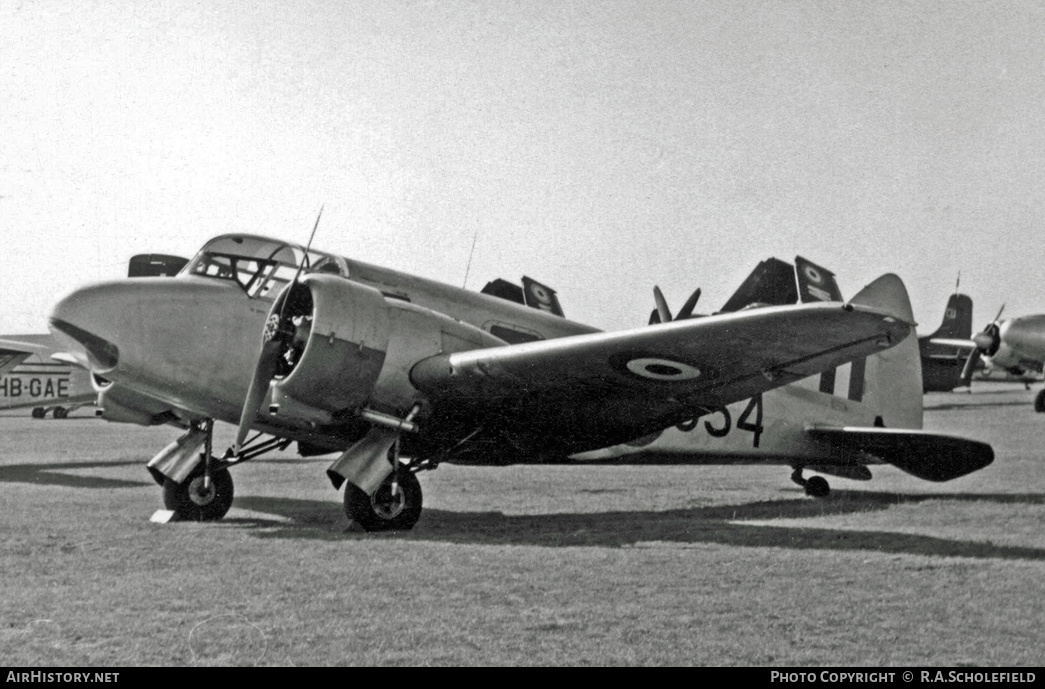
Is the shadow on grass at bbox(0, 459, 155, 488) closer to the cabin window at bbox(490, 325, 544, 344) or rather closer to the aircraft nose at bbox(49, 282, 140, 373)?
the aircraft nose at bbox(49, 282, 140, 373)

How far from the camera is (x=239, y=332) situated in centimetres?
865

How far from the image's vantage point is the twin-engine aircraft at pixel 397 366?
7293 millimetres

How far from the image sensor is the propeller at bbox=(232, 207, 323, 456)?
7.79 metres

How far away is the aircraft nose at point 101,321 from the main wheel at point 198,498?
1643 millimetres

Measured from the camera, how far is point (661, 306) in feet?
42.4

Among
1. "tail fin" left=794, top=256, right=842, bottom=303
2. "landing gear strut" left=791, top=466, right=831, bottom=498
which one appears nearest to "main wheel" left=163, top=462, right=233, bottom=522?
"tail fin" left=794, top=256, right=842, bottom=303

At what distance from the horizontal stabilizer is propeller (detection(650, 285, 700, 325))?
7.07 feet

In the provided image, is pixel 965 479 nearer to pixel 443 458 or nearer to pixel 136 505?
pixel 443 458

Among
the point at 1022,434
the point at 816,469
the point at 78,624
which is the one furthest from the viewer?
the point at 1022,434

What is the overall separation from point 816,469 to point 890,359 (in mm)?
1648

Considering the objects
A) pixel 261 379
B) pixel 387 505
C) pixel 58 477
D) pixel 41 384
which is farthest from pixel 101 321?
pixel 41 384

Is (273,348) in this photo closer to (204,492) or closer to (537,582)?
(204,492)
